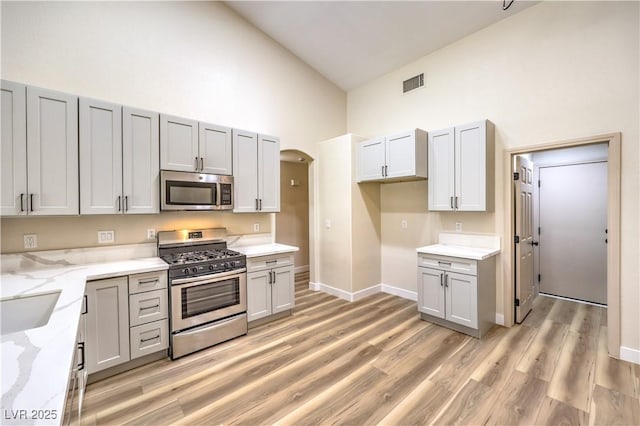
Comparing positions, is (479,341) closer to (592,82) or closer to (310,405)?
(310,405)

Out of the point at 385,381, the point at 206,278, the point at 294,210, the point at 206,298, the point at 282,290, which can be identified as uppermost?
the point at 294,210

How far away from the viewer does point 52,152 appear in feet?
7.75

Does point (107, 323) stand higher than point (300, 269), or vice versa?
point (107, 323)

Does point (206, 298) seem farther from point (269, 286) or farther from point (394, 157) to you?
point (394, 157)

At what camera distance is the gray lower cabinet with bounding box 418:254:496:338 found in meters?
3.09

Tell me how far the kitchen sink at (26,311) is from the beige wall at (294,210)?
4.08 meters

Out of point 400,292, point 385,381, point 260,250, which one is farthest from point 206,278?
point 400,292

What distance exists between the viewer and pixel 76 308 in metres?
1.54

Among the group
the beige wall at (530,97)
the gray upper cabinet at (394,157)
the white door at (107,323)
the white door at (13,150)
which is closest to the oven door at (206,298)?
the white door at (107,323)

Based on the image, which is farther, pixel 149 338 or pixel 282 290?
pixel 282 290

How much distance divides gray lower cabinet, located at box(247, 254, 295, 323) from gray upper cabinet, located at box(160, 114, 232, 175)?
4.03ft

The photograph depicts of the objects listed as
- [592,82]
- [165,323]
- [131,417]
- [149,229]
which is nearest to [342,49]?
[592,82]

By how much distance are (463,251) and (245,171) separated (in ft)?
9.43

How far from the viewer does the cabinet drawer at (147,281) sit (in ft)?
8.30
